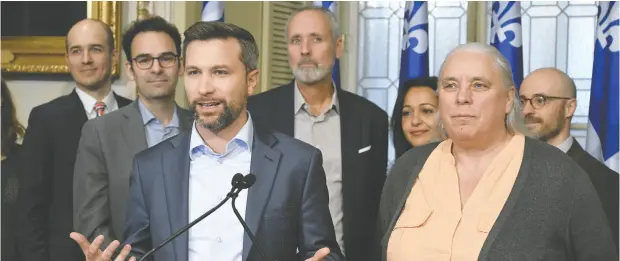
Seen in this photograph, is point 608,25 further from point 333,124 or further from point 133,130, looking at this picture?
point 133,130

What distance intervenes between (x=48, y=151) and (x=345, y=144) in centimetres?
103

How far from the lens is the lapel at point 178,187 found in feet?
7.89

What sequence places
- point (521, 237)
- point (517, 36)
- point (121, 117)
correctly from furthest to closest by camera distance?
1. point (517, 36)
2. point (121, 117)
3. point (521, 237)

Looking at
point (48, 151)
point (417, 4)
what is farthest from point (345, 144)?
point (417, 4)

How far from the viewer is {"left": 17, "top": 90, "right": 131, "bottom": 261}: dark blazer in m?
3.31

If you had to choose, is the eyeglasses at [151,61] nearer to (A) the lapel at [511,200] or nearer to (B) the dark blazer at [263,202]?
(B) the dark blazer at [263,202]

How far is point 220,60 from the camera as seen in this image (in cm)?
250

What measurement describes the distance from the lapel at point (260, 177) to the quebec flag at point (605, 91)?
2.51m

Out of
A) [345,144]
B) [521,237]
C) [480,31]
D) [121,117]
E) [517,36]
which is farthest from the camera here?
[480,31]

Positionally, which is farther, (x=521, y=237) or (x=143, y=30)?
(x=143, y=30)

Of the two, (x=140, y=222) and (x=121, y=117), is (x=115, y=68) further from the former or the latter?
(x=140, y=222)

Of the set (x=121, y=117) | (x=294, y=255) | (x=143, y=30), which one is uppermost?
(x=143, y=30)

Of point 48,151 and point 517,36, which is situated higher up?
point 517,36

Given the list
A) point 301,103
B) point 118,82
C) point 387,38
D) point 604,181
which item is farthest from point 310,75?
point 387,38
